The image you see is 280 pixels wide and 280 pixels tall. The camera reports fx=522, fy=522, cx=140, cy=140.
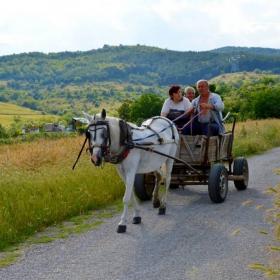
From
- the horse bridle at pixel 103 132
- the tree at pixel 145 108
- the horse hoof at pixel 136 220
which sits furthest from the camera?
the tree at pixel 145 108

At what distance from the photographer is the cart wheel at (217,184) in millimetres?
Answer: 9695

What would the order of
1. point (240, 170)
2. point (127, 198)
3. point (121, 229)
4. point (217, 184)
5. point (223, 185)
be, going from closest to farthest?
point (121, 229), point (127, 198), point (217, 184), point (223, 185), point (240, 170)

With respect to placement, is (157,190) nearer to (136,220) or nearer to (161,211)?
(161,211)

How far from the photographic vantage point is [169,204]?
1004cm

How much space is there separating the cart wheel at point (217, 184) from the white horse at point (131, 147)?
0.86 m

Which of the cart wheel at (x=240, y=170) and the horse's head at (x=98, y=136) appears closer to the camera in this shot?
the horse's head at (x=98, y=136)

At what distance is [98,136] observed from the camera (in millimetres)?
7422

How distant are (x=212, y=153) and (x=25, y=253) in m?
4.95

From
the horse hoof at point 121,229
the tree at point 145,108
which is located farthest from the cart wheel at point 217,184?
the tree at point 145,108

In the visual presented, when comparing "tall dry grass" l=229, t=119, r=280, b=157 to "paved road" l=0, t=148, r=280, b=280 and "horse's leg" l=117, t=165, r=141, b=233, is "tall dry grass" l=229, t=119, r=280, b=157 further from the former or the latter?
"horse's leg" l=117, t=165, r=141, b=233

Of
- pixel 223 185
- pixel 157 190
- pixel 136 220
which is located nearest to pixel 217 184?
pixel 223 185

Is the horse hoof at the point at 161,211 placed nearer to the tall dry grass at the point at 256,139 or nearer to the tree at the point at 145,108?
the tall dry grass at the point at 256,139

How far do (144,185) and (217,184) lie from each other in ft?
4.59

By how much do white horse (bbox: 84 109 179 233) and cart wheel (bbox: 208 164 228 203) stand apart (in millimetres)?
863
